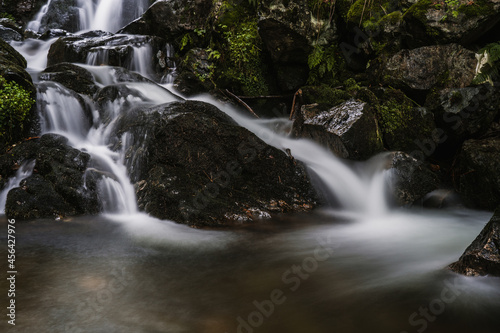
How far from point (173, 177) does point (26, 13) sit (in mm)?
18038

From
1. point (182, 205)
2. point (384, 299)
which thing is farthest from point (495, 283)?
point (182, 205)

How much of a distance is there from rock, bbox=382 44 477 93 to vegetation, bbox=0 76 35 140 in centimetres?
738

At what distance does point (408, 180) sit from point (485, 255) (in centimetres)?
294

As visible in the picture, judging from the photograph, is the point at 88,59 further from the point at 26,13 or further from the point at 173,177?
the point at 26,13

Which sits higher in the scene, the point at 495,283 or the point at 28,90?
the point at 28,90

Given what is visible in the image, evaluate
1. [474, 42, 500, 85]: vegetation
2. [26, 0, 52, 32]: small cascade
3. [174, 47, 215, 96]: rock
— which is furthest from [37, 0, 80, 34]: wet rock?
[474, 42, 500, 85]: vegetation

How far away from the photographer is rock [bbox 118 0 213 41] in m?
11.4

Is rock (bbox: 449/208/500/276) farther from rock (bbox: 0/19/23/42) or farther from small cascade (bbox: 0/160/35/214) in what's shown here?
rock (bbox: 0/19/23/42)

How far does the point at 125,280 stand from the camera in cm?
261

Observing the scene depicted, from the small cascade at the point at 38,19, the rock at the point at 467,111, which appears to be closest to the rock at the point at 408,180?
the rock at the point at 467,111

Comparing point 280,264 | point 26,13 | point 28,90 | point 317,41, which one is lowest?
point 280,264

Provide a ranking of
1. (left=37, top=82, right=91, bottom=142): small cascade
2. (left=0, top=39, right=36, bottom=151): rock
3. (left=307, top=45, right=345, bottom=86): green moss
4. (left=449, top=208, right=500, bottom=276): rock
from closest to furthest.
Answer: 1. (left=449, top=208, right=500, bottom=276): rock
2. (left=0, top=39, right=36, bottom=151): rock
3. (left=37, top=82, right=91, bottom=142): small cascade
4. (left=307, top=45, right=345, bottom=86): green moss

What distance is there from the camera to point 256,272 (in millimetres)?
2814

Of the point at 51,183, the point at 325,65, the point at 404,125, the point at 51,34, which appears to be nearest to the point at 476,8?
the point at 404,125
